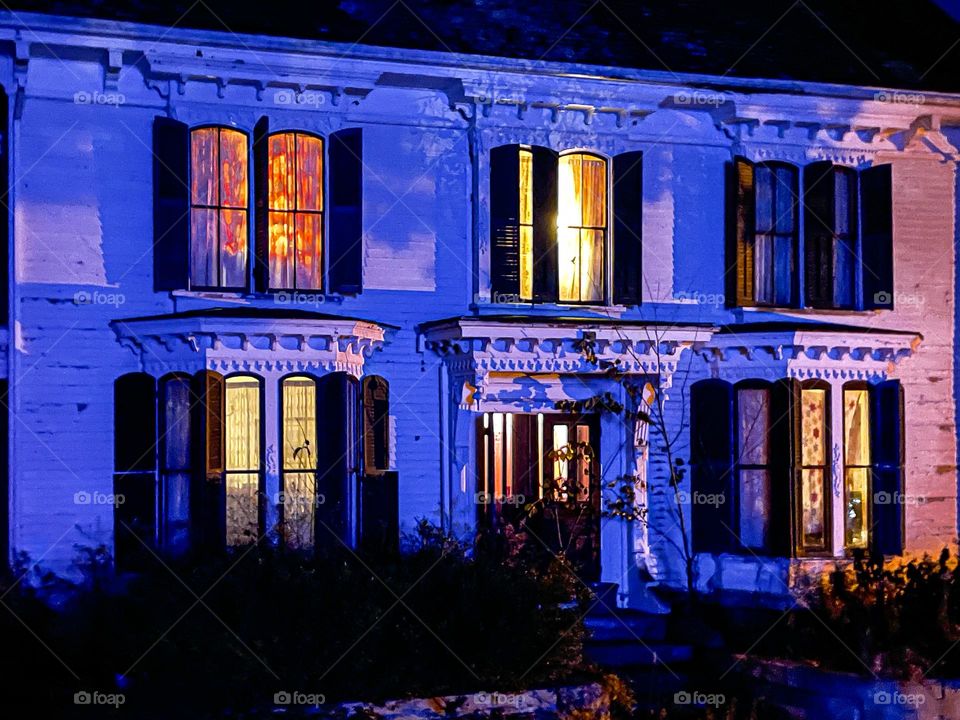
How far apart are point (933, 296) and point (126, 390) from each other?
952 cm

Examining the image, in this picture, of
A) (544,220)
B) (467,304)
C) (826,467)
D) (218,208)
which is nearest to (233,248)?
(218,208)

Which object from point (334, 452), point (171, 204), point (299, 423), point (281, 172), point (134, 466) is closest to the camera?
point (134, 466)

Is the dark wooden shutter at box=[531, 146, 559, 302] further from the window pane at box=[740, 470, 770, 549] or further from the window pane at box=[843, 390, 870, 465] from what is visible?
the window pane at box=[843, 390, 870, 465]

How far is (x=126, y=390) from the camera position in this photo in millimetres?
12672

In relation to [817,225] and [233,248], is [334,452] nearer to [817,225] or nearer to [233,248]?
[233,248]

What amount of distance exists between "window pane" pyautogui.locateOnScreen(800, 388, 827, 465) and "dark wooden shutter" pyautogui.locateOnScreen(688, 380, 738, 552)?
2.90 feet

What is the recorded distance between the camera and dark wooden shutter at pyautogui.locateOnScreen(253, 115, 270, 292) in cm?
1297

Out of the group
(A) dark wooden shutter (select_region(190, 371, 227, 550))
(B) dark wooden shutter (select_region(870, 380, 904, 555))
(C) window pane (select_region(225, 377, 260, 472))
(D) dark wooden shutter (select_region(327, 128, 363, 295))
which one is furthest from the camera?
(B) dark wooden shutter (select_region(870, 380, 904, 555))

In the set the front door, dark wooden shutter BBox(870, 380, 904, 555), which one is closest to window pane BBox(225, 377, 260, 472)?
the front door

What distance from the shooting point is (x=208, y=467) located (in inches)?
489

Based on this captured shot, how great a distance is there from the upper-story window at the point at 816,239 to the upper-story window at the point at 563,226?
1313 mm

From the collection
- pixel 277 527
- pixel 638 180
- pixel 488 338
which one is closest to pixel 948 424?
pixel 638 180

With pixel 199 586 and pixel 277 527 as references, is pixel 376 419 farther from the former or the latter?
pixel 199 586

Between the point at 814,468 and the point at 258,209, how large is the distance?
6.84 metres
